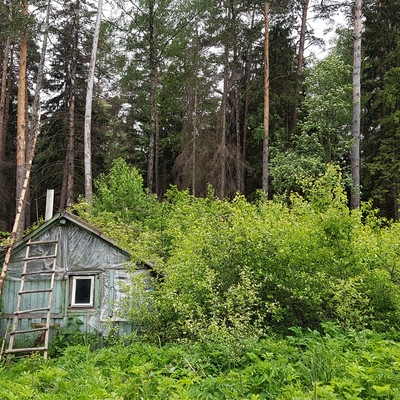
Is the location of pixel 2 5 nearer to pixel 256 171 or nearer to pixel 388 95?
pixel 256 171

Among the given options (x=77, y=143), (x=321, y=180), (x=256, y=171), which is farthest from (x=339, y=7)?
→ (x=77, y=143)

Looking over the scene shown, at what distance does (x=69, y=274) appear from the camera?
10.8 m

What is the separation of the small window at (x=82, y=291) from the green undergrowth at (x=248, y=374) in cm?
349

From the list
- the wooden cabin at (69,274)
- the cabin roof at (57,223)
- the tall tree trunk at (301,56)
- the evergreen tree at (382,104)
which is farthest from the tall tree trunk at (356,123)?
the cabin roof at (57,223)

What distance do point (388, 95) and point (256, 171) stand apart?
8938 mm

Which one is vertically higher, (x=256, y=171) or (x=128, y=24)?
(x=128, y=24)

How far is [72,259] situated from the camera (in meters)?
10.9

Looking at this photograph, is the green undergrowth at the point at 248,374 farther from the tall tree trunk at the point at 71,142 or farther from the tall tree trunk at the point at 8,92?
the tall tree trunk at the point at 8,92

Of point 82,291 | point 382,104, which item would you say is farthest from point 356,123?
point 82,291

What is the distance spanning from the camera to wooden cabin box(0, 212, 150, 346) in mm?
10516

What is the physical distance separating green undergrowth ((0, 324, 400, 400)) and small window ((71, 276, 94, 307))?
11.5 feet

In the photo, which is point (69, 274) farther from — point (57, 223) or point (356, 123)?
point (356, 123)

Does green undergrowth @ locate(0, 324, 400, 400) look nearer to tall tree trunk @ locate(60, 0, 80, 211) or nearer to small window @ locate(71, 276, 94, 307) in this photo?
small window @ locate(71, 276, 94, 307)

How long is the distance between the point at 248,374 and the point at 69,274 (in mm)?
7215
